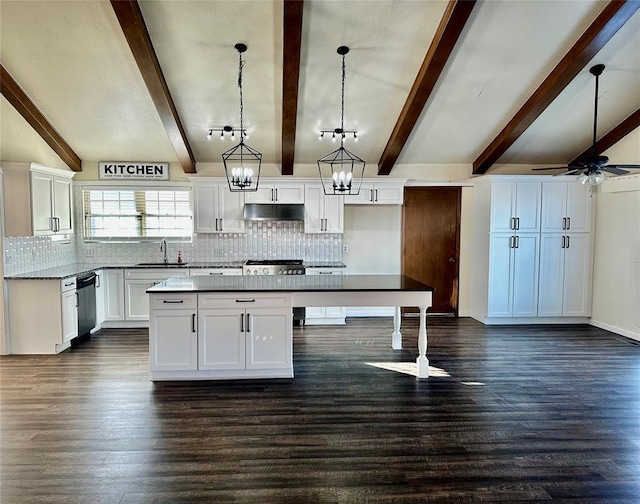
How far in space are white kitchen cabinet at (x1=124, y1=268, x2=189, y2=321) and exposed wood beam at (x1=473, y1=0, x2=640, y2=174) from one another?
17.3 feet

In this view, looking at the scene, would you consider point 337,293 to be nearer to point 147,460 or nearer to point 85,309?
point 147,460

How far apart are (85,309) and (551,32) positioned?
21.5 ft

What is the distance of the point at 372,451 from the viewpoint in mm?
2711

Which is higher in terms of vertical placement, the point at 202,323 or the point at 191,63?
the point at 191,63

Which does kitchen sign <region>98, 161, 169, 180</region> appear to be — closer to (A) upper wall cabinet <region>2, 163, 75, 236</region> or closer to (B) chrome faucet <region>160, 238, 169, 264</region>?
(A) upper wall cabinet <region>2, 163, 75, 236</region>

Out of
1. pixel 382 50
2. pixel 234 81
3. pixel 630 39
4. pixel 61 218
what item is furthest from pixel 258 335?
pixel 630 39

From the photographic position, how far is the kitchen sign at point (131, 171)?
6340 mm

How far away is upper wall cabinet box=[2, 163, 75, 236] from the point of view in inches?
189

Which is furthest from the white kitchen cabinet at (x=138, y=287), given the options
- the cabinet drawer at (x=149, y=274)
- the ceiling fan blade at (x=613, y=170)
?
the ceiling fan blade at (x=613, y=170)

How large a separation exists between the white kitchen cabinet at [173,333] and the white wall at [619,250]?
18.9 feet

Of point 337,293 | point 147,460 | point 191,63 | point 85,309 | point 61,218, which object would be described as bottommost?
A: point 147,460

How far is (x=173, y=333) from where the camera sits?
387 cm

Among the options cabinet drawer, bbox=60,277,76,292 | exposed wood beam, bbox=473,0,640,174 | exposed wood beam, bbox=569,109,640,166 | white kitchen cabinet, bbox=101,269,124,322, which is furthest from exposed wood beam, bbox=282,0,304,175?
exposed wood beam, bbox=569,109,640,166

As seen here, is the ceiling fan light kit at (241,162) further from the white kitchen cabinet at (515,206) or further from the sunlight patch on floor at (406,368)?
the white kitchen cabinet at (515,206)
